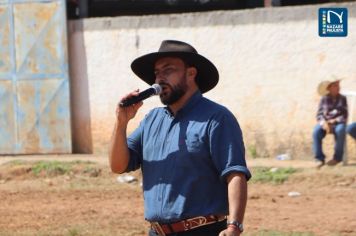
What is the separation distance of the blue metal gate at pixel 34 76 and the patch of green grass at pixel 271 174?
3960mm

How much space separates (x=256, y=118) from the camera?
13.9m

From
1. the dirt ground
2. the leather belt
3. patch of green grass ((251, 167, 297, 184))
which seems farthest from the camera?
patch of green grass ((251, 167, 297, 184))

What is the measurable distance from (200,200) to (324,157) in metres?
8.73

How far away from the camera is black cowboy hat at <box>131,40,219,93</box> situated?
170 inches

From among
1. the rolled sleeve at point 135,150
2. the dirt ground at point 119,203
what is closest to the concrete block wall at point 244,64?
the dirt ground at point 119,203

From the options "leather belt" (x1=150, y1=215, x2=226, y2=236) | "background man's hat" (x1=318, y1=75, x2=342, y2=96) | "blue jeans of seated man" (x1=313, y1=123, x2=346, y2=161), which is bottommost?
"blue jeans of seated man" (x1=313, y1=123, x2=346, y2=161)

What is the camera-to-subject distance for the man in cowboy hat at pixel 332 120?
12430 mm

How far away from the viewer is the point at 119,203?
10570 mm

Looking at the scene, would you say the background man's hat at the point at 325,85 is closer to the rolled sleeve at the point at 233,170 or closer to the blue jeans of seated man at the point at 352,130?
the blue jeans of seated man at the point at 352,130

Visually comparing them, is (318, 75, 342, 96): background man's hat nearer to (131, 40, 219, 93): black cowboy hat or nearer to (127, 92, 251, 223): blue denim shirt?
(131, 40, 219, 93): black cowboy hat

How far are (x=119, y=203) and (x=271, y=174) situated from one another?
8.60ft

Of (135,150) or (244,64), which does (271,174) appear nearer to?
(244,64)

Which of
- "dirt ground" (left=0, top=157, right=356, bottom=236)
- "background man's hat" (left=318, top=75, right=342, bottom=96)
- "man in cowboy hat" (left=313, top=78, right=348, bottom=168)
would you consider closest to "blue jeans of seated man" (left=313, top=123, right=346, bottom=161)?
"man in cowboy hat" (left=313, top=78, right=348, bottom=168)

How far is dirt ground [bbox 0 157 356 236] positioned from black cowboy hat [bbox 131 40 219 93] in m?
4.07
